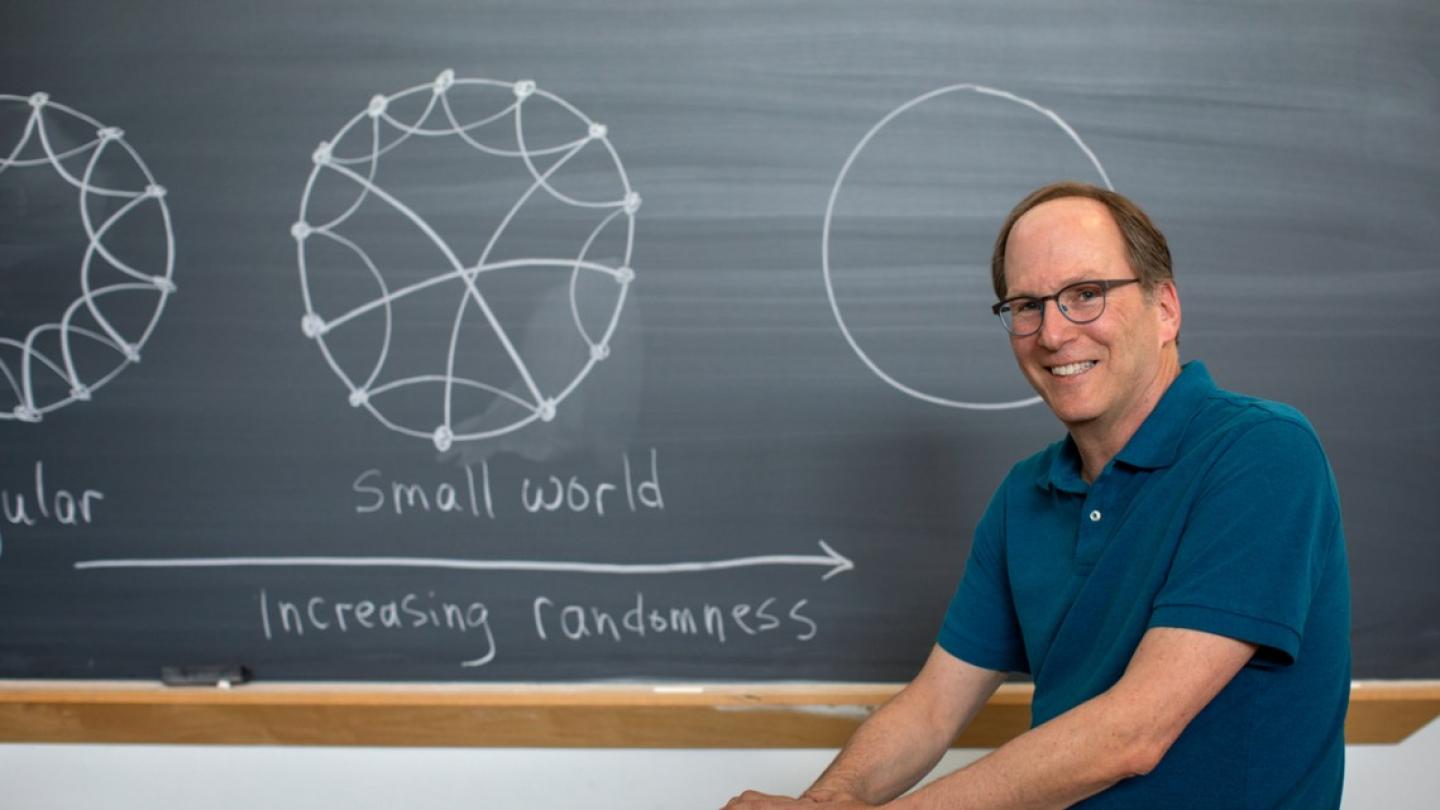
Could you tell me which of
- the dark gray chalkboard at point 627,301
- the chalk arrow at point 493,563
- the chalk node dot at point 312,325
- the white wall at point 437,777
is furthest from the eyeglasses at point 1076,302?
the chalk node dot at point 312,325

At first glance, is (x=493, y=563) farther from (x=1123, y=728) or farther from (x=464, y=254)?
(x=1123, y=728)

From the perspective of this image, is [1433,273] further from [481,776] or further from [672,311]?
[481,776]

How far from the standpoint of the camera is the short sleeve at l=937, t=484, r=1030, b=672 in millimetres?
1266

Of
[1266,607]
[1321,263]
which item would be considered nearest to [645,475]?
[1266,607]

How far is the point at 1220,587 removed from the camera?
0.93 m

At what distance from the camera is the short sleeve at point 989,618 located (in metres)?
1.27

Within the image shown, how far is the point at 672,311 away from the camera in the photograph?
165 cm

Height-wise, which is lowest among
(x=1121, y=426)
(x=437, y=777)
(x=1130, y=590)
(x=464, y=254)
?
(x=437, y=777)

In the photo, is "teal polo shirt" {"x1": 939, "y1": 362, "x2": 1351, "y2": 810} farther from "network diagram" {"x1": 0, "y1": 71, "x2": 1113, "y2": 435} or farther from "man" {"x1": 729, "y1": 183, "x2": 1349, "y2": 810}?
"network diagram" {"x1": 0, "y1": 71, "x2": 1113, "y2": 435}

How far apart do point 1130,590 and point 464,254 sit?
1088 mm

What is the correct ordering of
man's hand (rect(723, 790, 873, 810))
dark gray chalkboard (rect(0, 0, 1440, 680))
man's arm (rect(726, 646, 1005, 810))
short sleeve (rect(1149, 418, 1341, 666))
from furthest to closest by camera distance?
1. dark gray chalkboard (rect(0, 0, 1440, 680))
2. man's arm (rect(726, 646, 1005, 810))
3. man's hand (rect(723, 790, 873, 810))
4. short sleeve (rect(1149, 418, 1341, 666))

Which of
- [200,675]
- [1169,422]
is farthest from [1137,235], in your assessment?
[200,675]

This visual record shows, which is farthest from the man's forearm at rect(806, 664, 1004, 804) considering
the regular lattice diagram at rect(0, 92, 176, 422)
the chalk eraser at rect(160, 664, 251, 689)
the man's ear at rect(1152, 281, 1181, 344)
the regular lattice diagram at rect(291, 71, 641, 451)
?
the regular lattice diagram at rect(0, 92, 176, 422)

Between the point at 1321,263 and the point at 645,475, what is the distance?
1.08 metres
